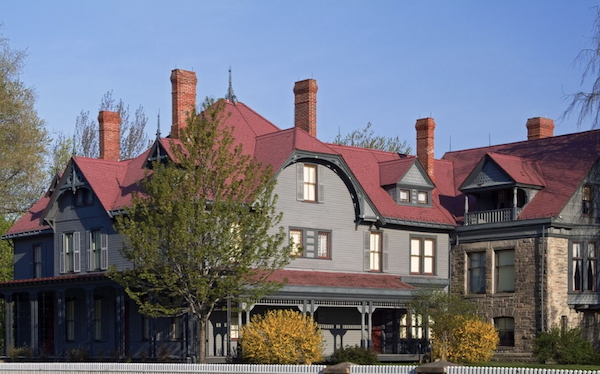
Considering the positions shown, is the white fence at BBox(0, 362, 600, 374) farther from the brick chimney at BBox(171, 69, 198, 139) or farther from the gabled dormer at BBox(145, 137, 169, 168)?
the brick chimney at BBox(171, 69, 198, 139)

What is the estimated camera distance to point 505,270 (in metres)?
44.2

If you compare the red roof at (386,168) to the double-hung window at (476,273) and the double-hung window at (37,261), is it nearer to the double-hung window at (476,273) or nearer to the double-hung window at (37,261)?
the double-hung window at (37,261)

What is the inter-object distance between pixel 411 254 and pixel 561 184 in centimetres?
680

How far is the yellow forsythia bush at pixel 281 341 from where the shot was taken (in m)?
36.2

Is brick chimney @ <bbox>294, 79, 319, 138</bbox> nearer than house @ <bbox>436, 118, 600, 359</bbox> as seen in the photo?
No

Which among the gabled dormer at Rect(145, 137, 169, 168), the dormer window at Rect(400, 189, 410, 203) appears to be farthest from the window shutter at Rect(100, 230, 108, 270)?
the dormer window at Rect(400, 189, 410, 203)

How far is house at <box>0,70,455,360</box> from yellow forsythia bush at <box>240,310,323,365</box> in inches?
79.0

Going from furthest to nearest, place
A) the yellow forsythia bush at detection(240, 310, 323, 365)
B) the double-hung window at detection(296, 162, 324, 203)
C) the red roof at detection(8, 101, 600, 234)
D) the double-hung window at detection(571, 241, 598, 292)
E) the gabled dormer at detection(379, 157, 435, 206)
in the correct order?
the gabled dormer at detection(379, 157, 435, 206) → the double-hung window at detection(571, 241, 598, 292) → the red roof at detection(8, 101, 600, 234) → the double-hung window at detection(296, 162, 324, 203) → the yellow forsythia bush at detection(240, 310, 323, 365)

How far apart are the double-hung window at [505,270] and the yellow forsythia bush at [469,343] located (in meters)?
3.66

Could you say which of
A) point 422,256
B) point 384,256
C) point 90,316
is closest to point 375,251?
point 384,256

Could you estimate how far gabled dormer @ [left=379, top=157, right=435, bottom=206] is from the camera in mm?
46219

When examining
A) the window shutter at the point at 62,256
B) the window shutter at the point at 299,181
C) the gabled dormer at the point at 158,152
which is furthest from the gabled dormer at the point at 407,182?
the window shutter at the point at 62,256

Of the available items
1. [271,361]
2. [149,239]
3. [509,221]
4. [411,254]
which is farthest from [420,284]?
[149,239]

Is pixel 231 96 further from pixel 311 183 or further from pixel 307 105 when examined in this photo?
pixel 311 183
